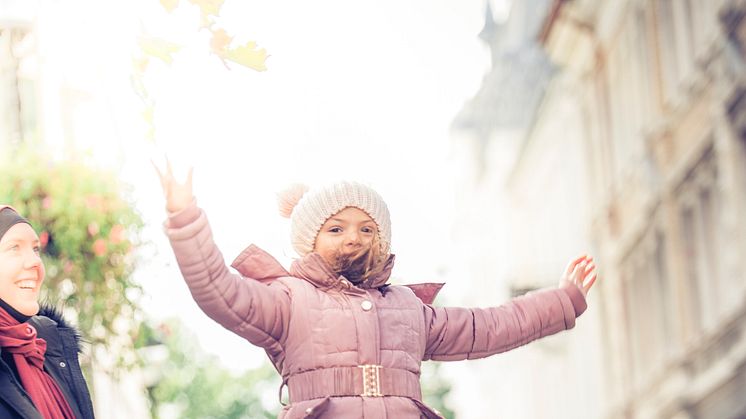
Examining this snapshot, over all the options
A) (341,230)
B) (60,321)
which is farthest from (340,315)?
(60,321)

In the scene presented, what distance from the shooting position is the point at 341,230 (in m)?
6.86

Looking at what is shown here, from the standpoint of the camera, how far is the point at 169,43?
6.08 m

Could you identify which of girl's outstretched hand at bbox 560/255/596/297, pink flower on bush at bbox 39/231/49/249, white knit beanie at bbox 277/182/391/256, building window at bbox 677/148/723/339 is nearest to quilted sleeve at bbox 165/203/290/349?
white knit beanie at bbox 277/182/391/256

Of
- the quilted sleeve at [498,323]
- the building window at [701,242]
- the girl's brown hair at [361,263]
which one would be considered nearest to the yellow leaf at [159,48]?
the girl's brown hair at [361,263]

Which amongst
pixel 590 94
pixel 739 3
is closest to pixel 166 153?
pixel 739 3

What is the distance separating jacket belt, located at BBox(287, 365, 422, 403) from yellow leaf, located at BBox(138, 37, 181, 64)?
4.25 ft

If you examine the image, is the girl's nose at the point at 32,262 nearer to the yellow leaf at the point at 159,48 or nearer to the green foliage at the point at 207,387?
the yellow leaf at the point at 159,48

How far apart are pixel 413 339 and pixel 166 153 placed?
1222mm

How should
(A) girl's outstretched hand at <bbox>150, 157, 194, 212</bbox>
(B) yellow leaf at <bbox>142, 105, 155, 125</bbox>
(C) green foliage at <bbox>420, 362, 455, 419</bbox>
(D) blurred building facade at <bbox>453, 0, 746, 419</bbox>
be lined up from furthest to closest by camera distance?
(C) green foliage at <bbox>420, 362, 455, 419</bbox> → (D) blurred building facade at <bbox>453, 0, 746, 419</bbox> → (A) girl's outstretched hand at <bbox>150, 157, 194, 212</bbox> → (B) yellow leaf at <bbox>142, 105, 155, 125</bbox>

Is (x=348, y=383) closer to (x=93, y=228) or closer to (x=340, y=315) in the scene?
(x=340, y=315)

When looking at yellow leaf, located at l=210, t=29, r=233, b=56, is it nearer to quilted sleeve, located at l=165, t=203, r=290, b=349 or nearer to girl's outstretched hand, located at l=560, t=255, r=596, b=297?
quilted sleeve, located at l=165, t=203, r=290, b=349

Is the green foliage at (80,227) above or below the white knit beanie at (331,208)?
above

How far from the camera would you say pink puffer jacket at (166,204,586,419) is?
6.57m

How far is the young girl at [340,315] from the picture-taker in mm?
6629
